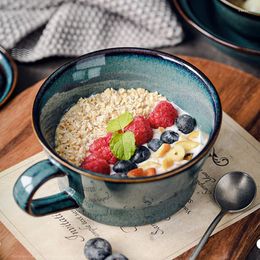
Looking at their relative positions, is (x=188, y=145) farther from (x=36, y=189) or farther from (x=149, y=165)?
(x=36, y=189)

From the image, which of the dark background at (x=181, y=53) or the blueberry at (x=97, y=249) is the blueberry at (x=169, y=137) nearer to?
the blueberry at (x=97, y=249)

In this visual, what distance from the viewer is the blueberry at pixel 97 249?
944 millimetres

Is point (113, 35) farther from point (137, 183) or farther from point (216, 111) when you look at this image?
point (137, 183)

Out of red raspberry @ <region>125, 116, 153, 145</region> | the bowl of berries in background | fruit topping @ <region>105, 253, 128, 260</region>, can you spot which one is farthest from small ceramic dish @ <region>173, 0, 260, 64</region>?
fruit topping @ <region>105, 253, 128, 260</region>

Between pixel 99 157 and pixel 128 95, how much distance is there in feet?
0.63

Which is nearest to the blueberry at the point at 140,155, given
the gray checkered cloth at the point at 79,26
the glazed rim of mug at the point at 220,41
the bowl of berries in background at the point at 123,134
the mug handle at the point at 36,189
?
the bowl of berries in background at the point at 123,134

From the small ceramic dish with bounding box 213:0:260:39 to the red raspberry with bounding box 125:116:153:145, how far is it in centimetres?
48

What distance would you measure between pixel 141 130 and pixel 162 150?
0.19ft

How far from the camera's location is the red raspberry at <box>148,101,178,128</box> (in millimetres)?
1055

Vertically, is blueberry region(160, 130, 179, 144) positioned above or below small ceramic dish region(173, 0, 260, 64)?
below

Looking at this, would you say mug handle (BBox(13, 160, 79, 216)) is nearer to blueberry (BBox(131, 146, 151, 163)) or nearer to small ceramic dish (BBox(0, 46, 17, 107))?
blueberry (BBox(131, 146, 151, 163))

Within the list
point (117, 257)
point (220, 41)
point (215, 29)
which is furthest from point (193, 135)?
point (215, 29)

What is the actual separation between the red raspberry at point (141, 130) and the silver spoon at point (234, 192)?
0.51ft

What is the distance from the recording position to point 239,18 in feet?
4.54
